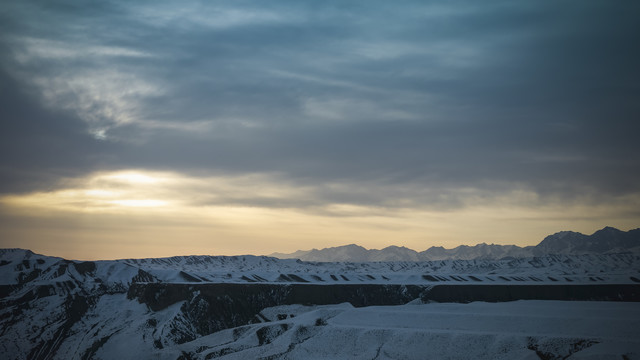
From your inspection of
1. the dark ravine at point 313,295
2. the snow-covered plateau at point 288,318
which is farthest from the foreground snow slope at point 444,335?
the dark ravine at point 313,295

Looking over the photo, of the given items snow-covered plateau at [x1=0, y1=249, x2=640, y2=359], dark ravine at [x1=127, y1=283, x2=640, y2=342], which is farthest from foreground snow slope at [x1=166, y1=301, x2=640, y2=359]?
dark ravine at [x1=127, y1=283, x2=640, y2=342]

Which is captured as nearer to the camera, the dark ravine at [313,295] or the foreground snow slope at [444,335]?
the foreground snow slope at [444,335]

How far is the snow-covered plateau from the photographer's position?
236ft

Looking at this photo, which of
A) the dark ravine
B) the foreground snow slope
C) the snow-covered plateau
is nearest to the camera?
the foreground snow slope

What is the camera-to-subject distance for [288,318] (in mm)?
111438

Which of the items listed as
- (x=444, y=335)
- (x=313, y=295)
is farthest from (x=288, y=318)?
(x=444, y=335)

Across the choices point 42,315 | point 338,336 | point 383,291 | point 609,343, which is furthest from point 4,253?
point 609,343

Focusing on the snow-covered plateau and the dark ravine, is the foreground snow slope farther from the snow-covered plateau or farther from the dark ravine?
the dark ravine

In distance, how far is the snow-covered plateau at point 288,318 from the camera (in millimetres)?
71938

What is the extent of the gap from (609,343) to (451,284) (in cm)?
9107

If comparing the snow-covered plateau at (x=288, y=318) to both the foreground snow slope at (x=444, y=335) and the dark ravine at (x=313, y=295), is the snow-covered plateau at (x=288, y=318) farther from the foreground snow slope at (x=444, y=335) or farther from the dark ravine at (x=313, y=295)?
the dark ravine at (x=313, y=295)

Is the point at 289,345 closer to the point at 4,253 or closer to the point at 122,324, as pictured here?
the point at 122,324

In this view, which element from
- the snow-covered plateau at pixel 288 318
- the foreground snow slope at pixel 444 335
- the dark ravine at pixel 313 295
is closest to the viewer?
the foreground snow slope at pixel 444 335

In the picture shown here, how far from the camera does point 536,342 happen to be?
68.2 metres
